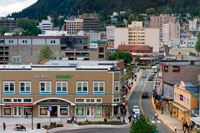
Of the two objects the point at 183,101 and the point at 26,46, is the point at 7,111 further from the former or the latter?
the point at 26,46

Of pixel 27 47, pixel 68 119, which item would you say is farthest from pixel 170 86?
pixel 27 47

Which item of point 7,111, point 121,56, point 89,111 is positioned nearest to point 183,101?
point 89,111

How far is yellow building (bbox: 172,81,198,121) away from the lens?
6006 centimetres

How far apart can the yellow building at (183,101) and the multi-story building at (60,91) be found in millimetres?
7035

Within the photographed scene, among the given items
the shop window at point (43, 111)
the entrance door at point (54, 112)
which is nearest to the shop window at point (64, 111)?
the entrance door at point (54, 112)

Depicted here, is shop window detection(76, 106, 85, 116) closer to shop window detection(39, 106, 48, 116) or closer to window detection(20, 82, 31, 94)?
shop window detection(39, 106, 48, 116)

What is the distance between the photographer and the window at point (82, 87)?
6619 centimetres

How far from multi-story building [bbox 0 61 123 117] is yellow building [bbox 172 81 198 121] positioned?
7.03 m

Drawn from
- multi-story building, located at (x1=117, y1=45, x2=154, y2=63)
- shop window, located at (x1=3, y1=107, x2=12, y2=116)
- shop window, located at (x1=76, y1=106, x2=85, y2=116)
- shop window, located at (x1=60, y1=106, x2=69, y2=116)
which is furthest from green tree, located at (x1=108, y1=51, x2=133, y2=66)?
shop window, located at (x1=3, y1=107, x2=12, y2=116)

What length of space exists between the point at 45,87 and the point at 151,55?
11557 cm

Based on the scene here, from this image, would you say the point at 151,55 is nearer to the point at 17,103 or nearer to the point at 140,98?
the point at 140,98

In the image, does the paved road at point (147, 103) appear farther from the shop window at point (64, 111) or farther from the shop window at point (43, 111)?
the shop window at point (43, 111)

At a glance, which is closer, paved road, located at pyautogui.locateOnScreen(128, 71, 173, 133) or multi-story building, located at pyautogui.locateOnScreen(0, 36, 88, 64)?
paved road, located at pyautogui.locateOnScreen(128, 71, 173, 133)

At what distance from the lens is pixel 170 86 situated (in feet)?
231
